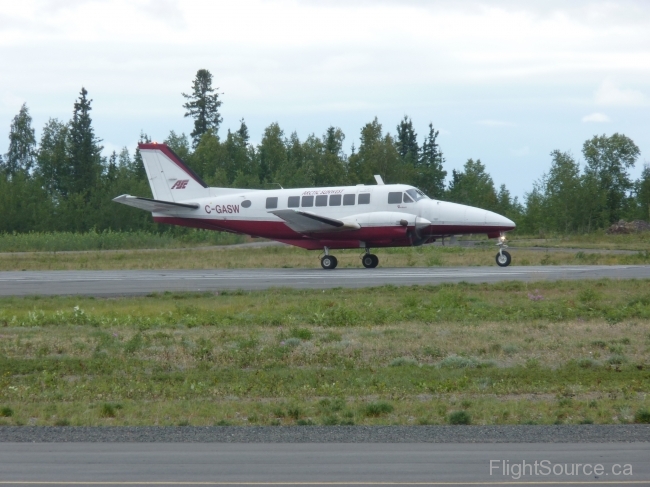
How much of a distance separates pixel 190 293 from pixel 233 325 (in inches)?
230

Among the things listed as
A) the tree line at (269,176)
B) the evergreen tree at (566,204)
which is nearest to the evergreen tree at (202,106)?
the tree line at (269,176)

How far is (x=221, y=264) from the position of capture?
1455 inches

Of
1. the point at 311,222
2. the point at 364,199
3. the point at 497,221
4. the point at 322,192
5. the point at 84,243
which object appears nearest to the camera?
the point at 497,221

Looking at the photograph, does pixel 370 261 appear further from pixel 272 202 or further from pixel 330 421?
pixel 330 421

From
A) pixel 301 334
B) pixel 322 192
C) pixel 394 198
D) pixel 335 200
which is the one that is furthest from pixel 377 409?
pixel 322 192

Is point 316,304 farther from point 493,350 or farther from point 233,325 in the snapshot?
point 493,350

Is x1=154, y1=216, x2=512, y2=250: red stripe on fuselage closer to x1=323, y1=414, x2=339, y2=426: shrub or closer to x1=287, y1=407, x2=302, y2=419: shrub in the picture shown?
x1=287, y1=407, x2=302, y2=419: shrub

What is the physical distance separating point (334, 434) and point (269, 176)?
7848cm

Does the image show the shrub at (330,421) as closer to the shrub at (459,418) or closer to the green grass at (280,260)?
the shrub at (459,418)

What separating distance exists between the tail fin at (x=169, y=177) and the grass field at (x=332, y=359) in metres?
14.5

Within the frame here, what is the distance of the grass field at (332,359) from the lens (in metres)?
9.99

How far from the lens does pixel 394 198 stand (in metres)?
31.0

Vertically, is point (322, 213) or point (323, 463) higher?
point (322, 213)

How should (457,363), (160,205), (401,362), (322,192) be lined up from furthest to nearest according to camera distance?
(160,205) → (322,192) → (401,362) → (457,363)
